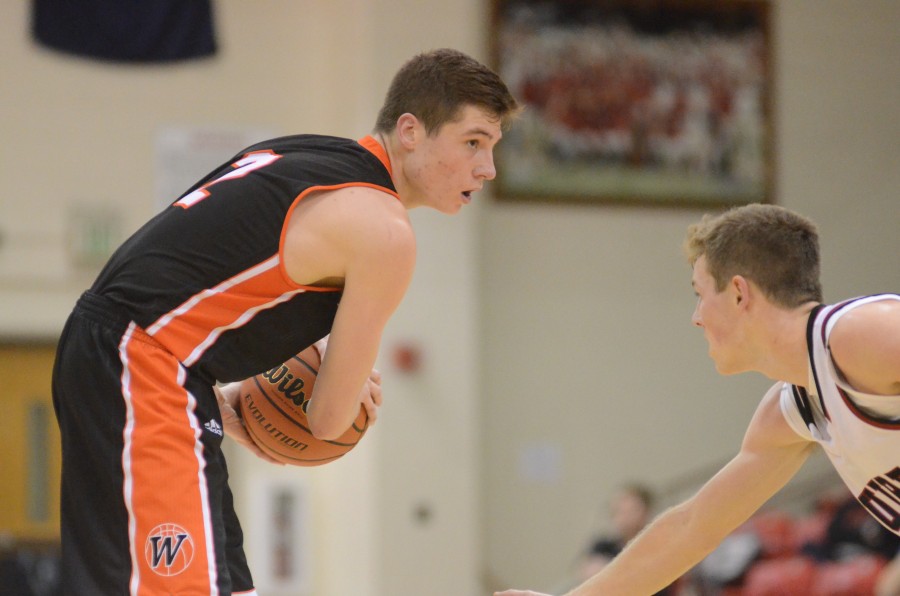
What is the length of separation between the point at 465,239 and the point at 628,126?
2.02 metres

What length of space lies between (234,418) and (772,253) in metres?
1.47

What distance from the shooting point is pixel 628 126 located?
34.3ft

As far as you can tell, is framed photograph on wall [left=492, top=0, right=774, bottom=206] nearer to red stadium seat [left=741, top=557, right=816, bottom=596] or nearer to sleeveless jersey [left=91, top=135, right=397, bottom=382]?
red stadium seat [left=741, top=557, right=816, bottom=596]

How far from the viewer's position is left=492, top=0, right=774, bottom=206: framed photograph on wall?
10.2 m

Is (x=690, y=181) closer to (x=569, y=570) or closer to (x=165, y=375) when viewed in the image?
(x=569, y=570)

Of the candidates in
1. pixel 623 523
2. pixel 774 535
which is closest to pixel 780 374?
pixel 623 523

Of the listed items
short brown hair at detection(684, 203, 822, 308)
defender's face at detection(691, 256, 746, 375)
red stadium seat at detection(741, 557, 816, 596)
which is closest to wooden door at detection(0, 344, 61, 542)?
red stadium seat at detection(741, 557, 816, 596)

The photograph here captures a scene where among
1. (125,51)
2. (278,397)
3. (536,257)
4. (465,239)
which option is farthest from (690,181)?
(278,397)

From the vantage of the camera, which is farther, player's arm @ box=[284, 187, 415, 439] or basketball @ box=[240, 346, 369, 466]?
basketball @ box=[240, 346, 369, 466]

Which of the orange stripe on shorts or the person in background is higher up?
the orange stripe on shorts

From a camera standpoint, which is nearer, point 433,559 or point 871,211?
point 433,559

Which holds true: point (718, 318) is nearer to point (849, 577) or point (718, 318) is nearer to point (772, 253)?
point (772, 253)

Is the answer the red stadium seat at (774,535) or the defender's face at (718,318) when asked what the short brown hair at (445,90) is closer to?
the defender's face at (718,318)

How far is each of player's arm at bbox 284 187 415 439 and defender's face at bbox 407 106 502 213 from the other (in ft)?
0.79
